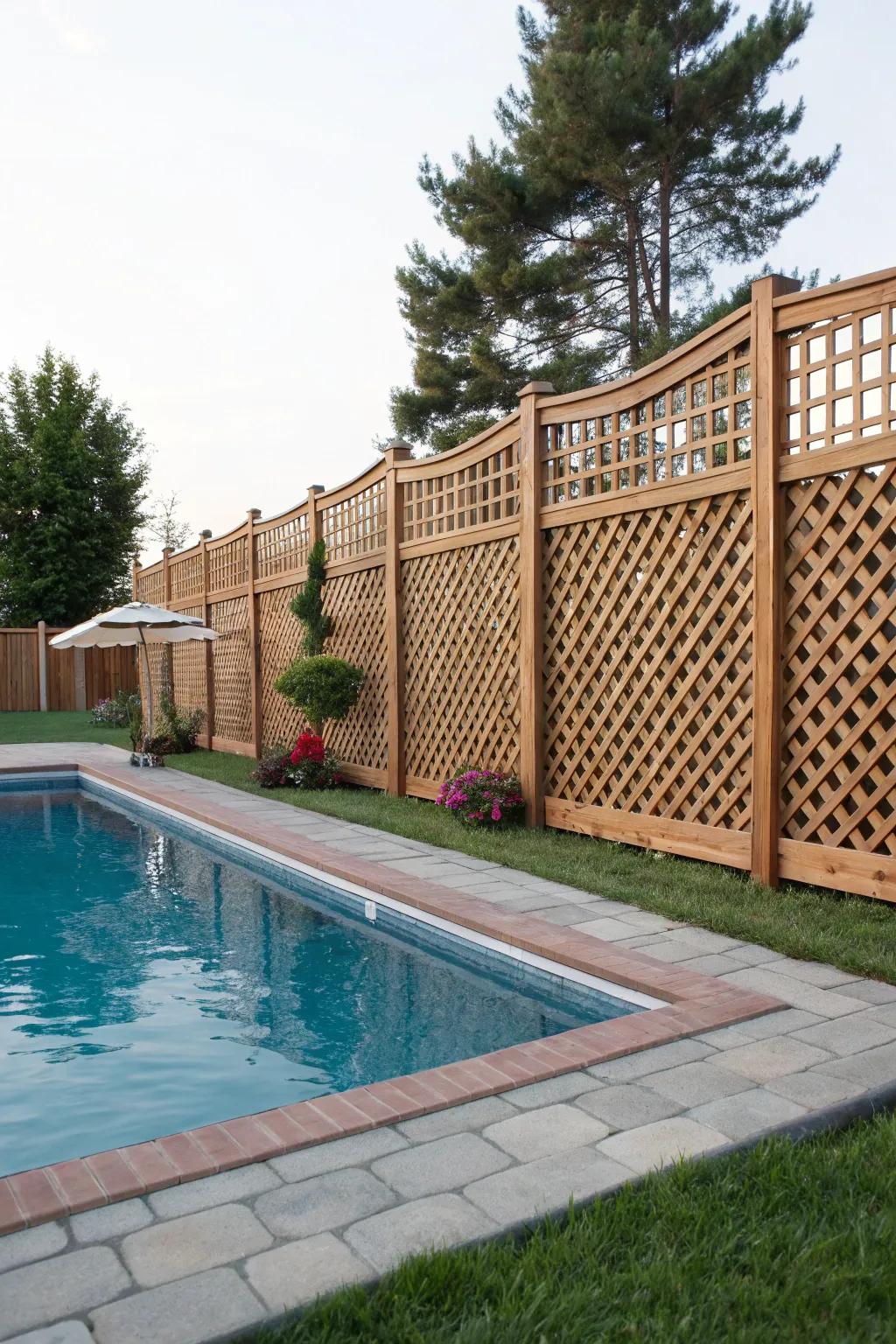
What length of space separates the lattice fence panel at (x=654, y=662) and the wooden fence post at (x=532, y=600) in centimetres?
7

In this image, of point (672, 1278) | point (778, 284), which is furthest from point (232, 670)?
point (672, 1278)

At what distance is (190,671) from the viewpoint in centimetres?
1425

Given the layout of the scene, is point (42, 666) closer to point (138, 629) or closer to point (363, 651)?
point (138, 629)

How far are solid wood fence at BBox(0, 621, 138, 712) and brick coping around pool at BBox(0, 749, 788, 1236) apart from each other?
16321mm

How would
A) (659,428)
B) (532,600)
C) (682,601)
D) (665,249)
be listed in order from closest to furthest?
(682,601), (659,428), (532,600), (665,249)

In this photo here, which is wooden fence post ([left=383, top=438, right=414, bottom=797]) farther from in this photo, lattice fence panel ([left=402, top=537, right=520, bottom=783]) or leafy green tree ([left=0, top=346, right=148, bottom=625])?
leafy green tree ([left=0, top=346, right=148, bottom=625])

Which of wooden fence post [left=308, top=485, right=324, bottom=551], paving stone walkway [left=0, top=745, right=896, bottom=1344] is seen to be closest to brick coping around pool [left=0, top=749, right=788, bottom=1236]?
paving stone walkway [left=0, top=745, right=896, bottom=1344]

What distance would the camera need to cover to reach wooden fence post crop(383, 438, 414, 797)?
8141mm

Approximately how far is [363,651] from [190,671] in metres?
6.09

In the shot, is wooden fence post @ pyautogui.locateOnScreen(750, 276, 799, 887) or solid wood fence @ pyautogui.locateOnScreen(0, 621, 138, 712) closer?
wooden fence post @ pyautogui.locateOnScreen(750, 276, 799, 887)

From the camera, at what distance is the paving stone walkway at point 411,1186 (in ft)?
5.65

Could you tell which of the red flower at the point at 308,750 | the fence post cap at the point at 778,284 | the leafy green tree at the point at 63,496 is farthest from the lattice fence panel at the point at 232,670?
the leafy green tree at the point at 63,496

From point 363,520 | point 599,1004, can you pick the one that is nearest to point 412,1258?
point 599,1004

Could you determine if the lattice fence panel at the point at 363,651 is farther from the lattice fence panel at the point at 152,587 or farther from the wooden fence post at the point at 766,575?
the lattice fence panel at the point at 152,587
